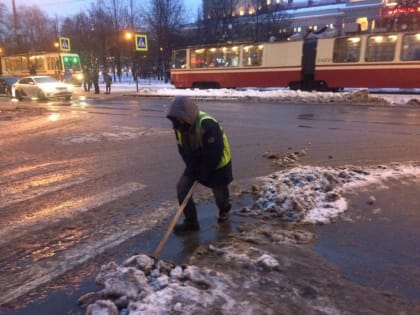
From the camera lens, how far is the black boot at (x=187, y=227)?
4.57 m

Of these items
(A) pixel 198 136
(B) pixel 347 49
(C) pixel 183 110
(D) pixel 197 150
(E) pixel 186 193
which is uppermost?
(B) pixel 347 49

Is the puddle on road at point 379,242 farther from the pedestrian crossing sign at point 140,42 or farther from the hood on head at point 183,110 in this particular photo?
the pedestrian crossing sign at point 140,42

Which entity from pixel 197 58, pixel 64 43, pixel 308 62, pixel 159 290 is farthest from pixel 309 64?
pixel 159 290

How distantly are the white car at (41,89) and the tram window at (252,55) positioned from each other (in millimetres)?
11263

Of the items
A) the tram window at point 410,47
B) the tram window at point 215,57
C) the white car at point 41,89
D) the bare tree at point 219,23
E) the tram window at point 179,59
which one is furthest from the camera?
the bare tree at point 219,23

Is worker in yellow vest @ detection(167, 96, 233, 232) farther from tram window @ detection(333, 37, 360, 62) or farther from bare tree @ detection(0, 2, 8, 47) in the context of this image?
bare tree @ detection(0, 2, 8, 47)

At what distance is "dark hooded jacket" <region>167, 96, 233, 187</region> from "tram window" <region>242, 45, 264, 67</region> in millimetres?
23342

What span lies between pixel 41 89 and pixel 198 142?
75.9 feet

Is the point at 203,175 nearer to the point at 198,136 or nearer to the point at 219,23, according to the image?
the point at 198,136

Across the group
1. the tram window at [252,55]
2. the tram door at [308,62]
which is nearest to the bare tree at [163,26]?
the tram window at [252,55]

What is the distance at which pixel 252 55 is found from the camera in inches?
1061

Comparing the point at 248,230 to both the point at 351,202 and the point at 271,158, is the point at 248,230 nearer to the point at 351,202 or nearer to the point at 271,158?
the point at 351,202

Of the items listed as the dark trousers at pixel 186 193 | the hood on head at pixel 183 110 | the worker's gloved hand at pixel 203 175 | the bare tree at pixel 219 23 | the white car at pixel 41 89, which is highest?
the bare tree at pixel 219 23

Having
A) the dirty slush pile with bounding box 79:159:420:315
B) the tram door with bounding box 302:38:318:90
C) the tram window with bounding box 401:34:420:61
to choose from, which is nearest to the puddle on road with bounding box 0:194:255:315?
the dirty slush pile with bounding box 79:159:420:315
